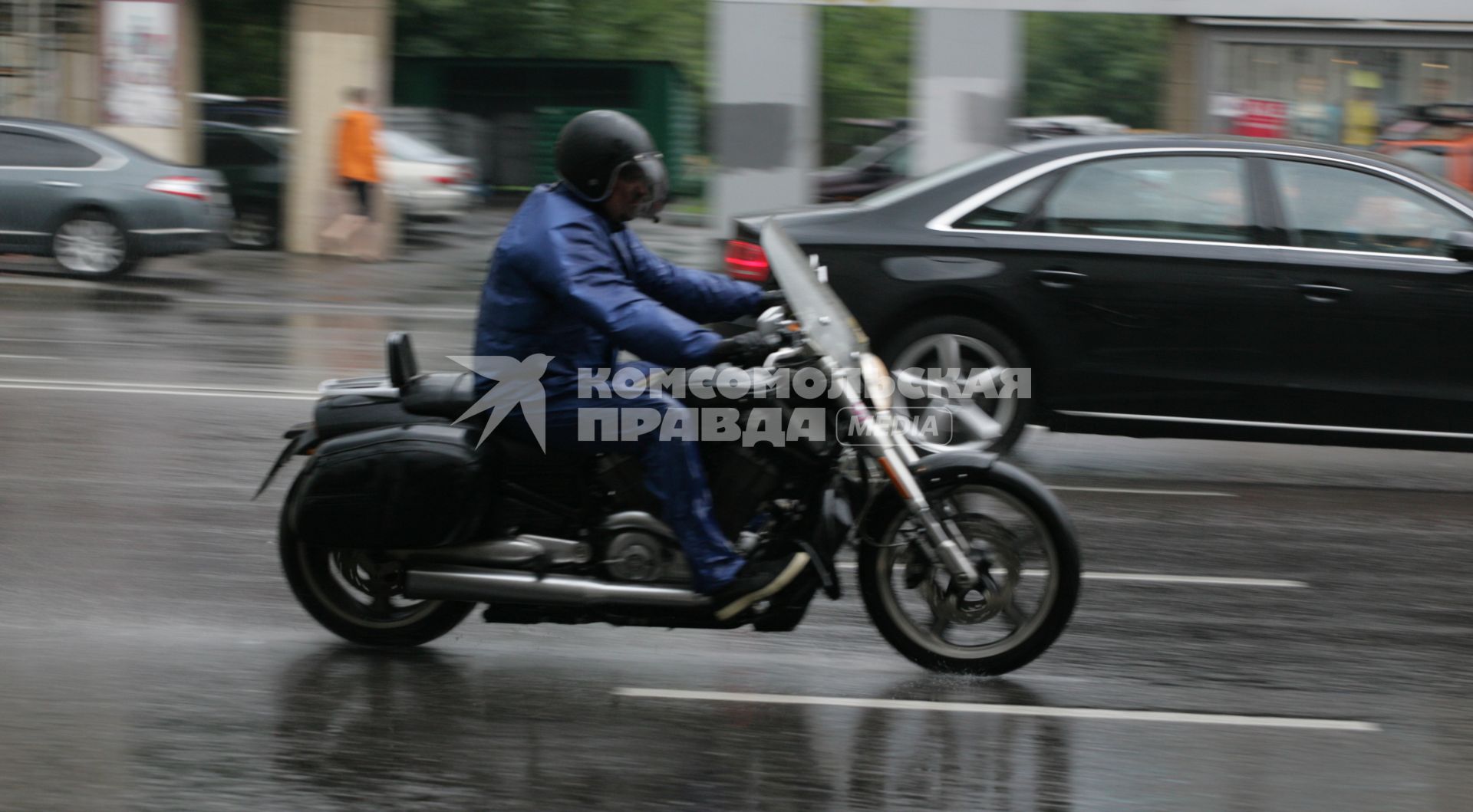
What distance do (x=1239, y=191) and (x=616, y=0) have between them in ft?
53.2

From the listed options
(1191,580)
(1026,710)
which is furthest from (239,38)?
(1026,710)

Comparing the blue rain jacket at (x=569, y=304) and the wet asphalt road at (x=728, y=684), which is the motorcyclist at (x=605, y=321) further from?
the wet asphalt road at (x=728, y=684)

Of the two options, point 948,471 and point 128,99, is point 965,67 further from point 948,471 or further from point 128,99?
point 948,471

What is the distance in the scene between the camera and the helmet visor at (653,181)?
16.4 ft

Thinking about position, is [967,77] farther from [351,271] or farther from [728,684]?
[728,684]

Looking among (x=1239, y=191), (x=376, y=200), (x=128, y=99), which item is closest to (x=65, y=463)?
(x=1239, y=191)

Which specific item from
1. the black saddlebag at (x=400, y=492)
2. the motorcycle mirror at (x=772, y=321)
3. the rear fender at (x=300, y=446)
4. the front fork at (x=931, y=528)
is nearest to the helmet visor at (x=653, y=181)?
the motorcycle mirror at (x=772, y=321)

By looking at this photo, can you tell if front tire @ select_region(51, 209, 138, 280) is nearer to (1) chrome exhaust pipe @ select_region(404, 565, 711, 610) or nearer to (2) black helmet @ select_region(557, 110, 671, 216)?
(1) chrome exhaust pipe @ select_region(404, 565, 711, 610)

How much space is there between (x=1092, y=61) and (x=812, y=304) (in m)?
13.9

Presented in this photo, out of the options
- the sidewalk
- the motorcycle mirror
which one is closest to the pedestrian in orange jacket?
the sidewalk

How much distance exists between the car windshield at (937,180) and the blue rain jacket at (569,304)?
3528 millimetres

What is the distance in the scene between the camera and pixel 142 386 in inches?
405

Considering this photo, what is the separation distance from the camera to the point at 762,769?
14.4ft

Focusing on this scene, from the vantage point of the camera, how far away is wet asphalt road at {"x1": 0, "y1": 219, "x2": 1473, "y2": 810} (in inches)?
169
